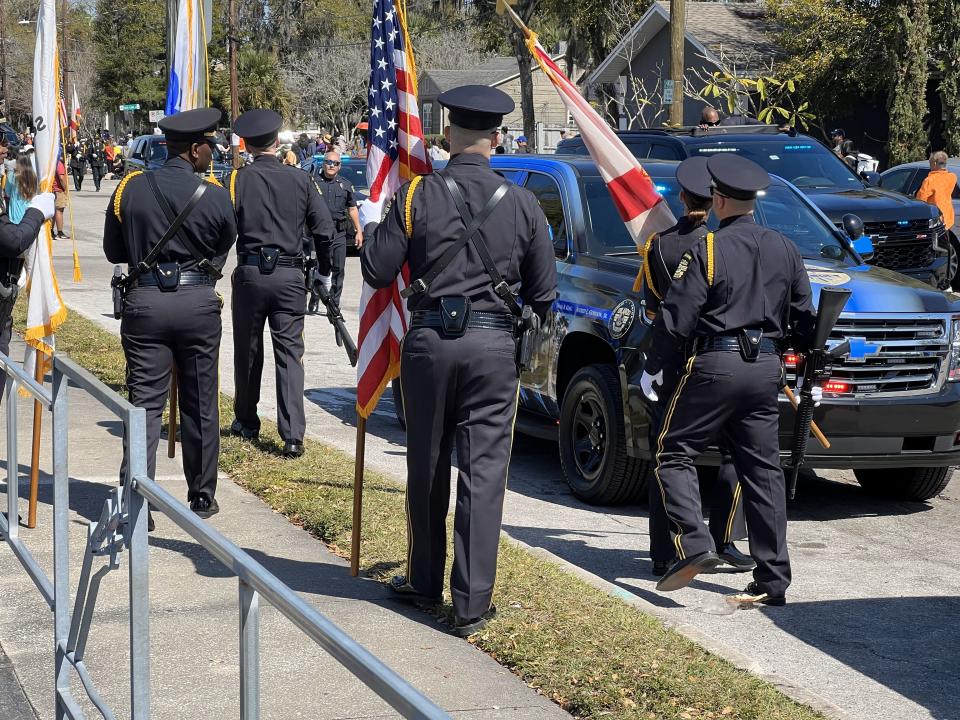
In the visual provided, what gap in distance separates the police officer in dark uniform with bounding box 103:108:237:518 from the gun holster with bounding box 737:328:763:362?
2.59 meters

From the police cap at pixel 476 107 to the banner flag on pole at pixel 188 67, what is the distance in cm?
452

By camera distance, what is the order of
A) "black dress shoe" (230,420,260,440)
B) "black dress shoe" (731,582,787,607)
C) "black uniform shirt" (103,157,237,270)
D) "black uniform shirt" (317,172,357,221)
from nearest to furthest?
"black dress shoe" (731,582,787,607) < "black uniform shirt" (103,157,237,270) < "black dress shoe" (230,420,260,440) < "black uniform shirt" (317,172,357,221)

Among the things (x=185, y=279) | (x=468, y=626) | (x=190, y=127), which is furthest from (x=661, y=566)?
(x=190, y=127)

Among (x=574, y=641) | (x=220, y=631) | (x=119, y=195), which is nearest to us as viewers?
(x=220, y=631)

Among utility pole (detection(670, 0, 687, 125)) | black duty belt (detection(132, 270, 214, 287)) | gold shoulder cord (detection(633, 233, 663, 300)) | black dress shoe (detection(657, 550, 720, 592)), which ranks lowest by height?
black dress shoe (detection(657, 550, 720, 592))

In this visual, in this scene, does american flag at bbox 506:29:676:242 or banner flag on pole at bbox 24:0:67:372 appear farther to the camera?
banner flag on pole at bbox 24:0:67:372

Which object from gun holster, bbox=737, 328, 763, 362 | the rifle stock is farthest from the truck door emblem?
gun holster, bbox=737, 328, 763, 362

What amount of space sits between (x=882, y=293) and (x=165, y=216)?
3.81 m

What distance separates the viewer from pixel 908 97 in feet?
99.0

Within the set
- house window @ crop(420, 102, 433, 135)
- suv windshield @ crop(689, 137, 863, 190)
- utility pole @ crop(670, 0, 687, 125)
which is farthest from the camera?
house window @ crop(420, 102, 433, 135)

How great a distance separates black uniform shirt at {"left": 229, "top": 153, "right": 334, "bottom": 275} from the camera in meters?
8.20

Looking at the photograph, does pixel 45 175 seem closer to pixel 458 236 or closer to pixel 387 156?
pixel 387 156

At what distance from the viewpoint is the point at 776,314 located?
5.79 m

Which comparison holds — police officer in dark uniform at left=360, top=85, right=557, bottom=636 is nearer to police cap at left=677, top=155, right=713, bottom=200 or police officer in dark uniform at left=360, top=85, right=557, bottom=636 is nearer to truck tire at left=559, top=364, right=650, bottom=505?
police cap at left=677, top=155, right=713, bottom=200
